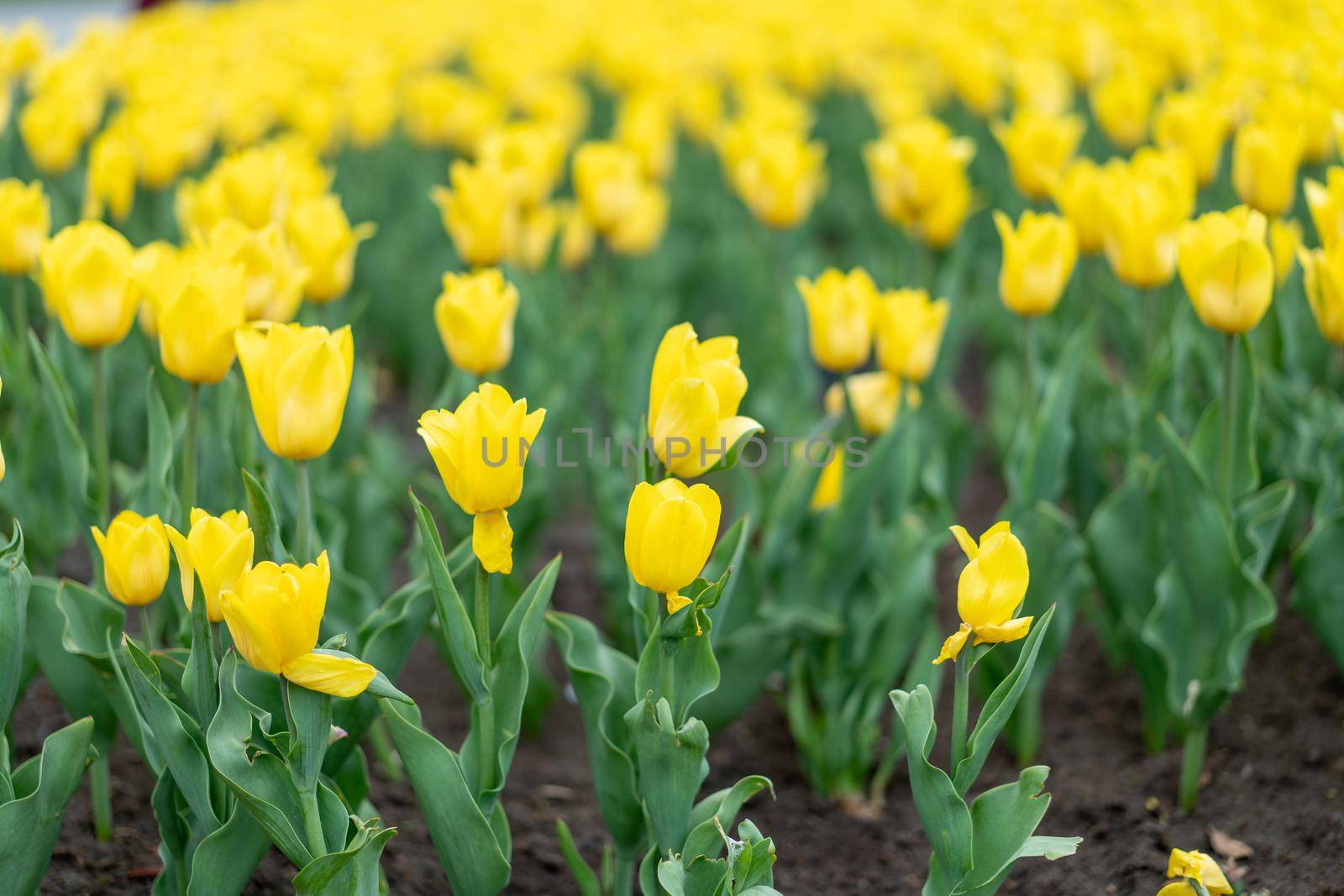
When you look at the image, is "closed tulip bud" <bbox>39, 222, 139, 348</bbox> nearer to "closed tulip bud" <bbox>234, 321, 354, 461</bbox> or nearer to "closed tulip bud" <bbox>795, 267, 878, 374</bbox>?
"closed tulip bud" <bbox>234, 321, 354, 461</bbox>

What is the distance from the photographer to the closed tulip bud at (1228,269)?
2.08m

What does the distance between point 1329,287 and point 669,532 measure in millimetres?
1211

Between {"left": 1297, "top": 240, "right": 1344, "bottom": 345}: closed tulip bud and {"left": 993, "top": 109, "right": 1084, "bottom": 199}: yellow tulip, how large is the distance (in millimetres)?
909

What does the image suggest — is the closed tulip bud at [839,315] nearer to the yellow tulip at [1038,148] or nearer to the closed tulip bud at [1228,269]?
the closed tulip bud at [1228,269]

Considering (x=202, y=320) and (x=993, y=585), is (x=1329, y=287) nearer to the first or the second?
(x=993, y=585)

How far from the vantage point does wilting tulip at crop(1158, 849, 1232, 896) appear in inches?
72.1

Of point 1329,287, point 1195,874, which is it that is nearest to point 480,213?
point 1329,287

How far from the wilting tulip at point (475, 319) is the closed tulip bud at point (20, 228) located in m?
0.82

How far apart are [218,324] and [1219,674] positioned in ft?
5.42

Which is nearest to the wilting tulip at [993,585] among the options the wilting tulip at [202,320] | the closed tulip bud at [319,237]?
the wilting tulip at [202,320]

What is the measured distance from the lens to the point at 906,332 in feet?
8.20

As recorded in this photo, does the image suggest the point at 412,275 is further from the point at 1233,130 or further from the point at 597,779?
the point at 597,779

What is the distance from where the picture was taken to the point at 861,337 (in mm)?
2477

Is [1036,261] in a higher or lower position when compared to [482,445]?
lower
